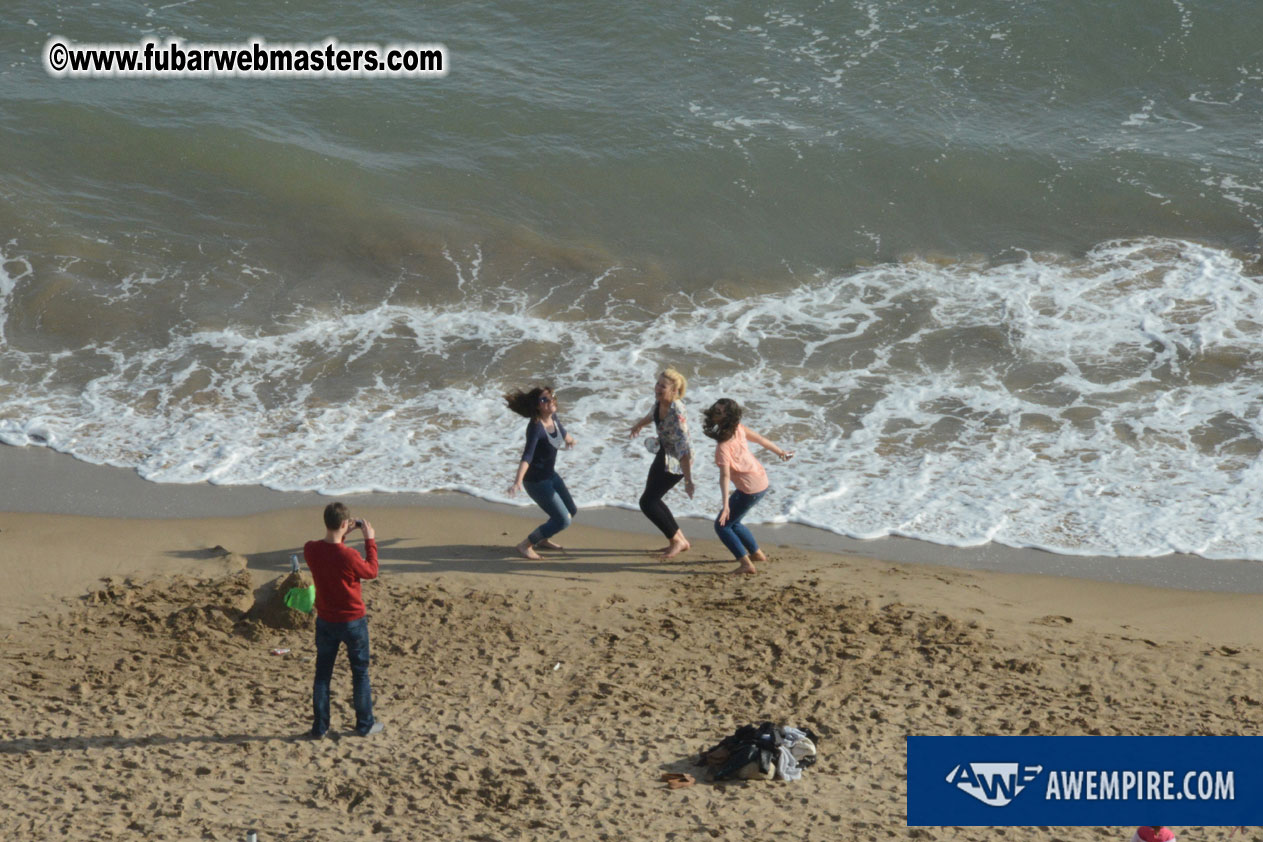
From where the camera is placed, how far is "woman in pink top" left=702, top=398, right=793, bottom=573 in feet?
28.8

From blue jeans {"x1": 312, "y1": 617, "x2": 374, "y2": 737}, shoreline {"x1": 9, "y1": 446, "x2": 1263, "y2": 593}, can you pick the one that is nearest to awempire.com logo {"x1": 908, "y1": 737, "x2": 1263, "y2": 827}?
blue jeans {"x1": 312, "y1": 617, "x2": 374, "y2": 737}

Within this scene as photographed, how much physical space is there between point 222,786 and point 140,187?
12664mm

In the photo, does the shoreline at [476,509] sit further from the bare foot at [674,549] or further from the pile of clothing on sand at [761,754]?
the pile of clothing on sand at [761,754]

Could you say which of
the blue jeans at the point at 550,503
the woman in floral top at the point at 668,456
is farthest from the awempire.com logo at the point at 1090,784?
the blue jeans at the point at 550,503

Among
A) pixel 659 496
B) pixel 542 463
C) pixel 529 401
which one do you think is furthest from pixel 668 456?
pixel 529 401

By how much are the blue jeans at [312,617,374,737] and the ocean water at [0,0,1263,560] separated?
3.75 meters

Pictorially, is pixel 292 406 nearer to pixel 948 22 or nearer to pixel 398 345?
pixel 398 345

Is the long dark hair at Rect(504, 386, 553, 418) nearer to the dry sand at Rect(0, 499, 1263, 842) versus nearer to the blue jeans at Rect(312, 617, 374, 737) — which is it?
the dry sand at Rect(0, 499, 1263, 842)

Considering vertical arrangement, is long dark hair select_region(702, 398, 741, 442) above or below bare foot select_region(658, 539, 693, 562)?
above

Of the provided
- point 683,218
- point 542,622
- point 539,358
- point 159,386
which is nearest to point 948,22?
point 683,218

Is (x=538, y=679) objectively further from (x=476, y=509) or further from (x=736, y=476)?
(x=476, y=509)

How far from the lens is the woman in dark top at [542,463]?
29.7 feet

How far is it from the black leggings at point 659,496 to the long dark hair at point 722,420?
61cm

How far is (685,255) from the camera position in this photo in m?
15.9
